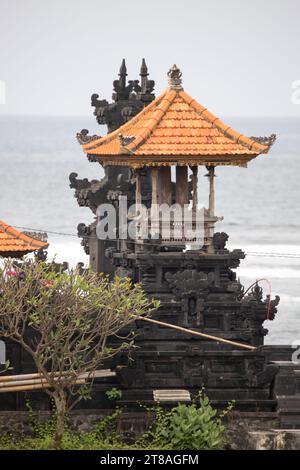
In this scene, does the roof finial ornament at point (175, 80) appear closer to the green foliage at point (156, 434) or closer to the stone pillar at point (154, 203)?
the stone pillar at point (154, 203)

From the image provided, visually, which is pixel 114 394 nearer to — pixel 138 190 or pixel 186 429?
pixel 186 429

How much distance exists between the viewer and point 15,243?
206 ft

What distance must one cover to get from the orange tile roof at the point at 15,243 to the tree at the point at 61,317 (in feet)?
17.6

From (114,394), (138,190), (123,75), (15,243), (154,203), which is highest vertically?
(123,75)

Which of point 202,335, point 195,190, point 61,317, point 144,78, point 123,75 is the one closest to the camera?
point 61,317

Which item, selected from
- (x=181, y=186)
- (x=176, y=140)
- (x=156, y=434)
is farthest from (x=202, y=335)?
(x=176, y=140)

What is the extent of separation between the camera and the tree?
55.2 metres

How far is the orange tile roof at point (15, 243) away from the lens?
6253cm

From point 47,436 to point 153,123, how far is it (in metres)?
11.2

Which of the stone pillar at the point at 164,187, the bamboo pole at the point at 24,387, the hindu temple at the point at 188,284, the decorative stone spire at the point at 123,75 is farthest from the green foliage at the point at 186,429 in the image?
the decorative stone spire at the point at 123,75

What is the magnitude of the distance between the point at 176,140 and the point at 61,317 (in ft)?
28.5

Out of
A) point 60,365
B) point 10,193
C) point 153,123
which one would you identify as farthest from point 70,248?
point 10,193

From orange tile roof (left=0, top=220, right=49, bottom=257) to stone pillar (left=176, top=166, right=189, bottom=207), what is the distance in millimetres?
4779

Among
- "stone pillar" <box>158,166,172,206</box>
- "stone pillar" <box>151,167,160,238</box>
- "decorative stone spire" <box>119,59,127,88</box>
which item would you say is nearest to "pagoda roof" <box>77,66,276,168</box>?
"stone pillar" <box>151,167,160,238</box>
